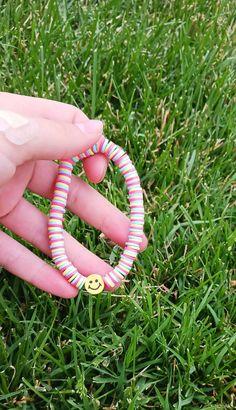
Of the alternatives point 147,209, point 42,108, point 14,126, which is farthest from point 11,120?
point 147,209

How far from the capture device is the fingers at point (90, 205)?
1.73 meters

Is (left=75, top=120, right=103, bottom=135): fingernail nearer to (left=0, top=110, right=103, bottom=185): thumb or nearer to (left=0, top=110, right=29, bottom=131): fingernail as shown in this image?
(left=0, top=110, right=103, bottom=185): thumb

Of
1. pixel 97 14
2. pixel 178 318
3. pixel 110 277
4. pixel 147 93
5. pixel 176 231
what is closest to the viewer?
pixel 110 277

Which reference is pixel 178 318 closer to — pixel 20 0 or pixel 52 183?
pixel 52 183

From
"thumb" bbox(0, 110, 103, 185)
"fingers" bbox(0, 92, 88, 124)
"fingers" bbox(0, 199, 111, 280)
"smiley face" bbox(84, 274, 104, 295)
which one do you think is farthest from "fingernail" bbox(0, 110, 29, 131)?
"smiley face" bbox(84, 274, 104, 295)

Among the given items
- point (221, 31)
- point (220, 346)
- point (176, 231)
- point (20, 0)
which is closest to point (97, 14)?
point (20, 0)

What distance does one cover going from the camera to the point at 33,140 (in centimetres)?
154

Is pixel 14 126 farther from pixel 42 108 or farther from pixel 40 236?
pixel 40 236

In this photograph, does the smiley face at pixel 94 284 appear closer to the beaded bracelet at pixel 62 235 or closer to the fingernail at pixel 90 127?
the beaded bracelet at pixel 62 235

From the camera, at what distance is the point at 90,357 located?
1712 millimetres

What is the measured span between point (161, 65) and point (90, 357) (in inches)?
41.0

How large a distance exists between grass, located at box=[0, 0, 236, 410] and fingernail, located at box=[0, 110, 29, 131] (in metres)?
0.42

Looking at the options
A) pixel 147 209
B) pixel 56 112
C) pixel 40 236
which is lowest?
pixel 147 209

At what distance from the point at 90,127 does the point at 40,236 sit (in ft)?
0.97
